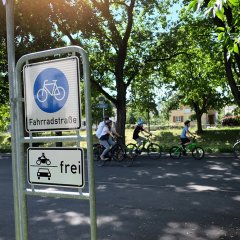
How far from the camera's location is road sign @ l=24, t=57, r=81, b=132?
2.81 meters

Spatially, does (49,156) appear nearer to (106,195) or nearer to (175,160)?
(106,195)

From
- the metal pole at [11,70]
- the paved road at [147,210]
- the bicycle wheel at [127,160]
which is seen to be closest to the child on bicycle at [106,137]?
the bicycle wheel at [127,160]

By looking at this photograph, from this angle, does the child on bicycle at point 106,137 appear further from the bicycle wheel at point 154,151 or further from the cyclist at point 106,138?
the bicycle wheel at point 154,151

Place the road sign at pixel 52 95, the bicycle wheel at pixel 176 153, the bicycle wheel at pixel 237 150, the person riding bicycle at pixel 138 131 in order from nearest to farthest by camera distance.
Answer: the road sign at pixel 52 95 < the bicycle wheel at pixel 237 150 < the bicycle wheel at pixel 176 153 < the person riding bicycle at pixel 138 131

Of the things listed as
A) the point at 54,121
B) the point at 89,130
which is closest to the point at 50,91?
the point at 54,121

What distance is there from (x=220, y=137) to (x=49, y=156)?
111 ft

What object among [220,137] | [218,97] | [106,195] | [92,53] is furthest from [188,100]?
[106,195]

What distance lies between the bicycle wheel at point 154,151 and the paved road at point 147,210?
15.2 ft

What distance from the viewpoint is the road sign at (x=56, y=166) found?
2863mm

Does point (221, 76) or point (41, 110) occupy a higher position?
point (221, 76)

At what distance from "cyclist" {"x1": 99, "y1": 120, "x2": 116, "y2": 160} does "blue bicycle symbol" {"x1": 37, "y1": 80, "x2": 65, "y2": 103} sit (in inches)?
459

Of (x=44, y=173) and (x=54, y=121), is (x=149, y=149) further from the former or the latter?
(x=54, y=121)

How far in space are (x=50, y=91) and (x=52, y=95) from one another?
0.03m

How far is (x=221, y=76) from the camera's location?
30.4 m
